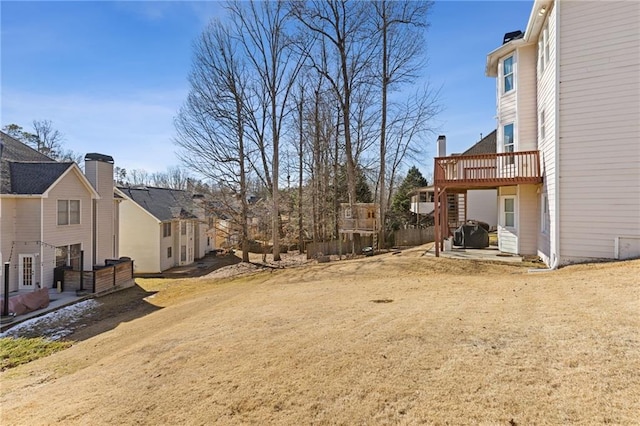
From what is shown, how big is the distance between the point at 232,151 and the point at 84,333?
15.1m

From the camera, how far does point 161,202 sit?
28312 mm

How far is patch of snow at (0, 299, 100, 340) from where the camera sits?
32.2 ft

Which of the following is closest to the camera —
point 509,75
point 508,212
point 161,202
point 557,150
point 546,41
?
point 557,150

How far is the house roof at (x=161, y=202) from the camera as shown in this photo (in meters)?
25.5

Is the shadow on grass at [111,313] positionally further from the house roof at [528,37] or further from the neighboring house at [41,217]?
the house roof at [528,37]

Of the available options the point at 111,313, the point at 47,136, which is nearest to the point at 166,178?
the point at 47,136

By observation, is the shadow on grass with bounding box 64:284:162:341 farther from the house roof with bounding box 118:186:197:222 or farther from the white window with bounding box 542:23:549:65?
the white window with bounding box 542:23:549:65

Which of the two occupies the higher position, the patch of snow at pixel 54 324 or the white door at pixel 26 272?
the white door at pixel 26 272

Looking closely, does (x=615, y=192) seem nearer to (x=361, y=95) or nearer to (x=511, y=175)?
(x=511, y=175)

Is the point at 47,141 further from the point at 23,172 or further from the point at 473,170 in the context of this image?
the point at 473,170

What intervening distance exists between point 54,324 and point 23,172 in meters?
8.35

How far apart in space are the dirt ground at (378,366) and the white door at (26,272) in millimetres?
Answer: 9482

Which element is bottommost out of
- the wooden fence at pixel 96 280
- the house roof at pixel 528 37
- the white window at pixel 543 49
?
the wooden fence at pixel 96 280

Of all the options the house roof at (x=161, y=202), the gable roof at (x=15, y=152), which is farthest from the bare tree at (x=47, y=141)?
the gable roof at (x=15, y=152)
